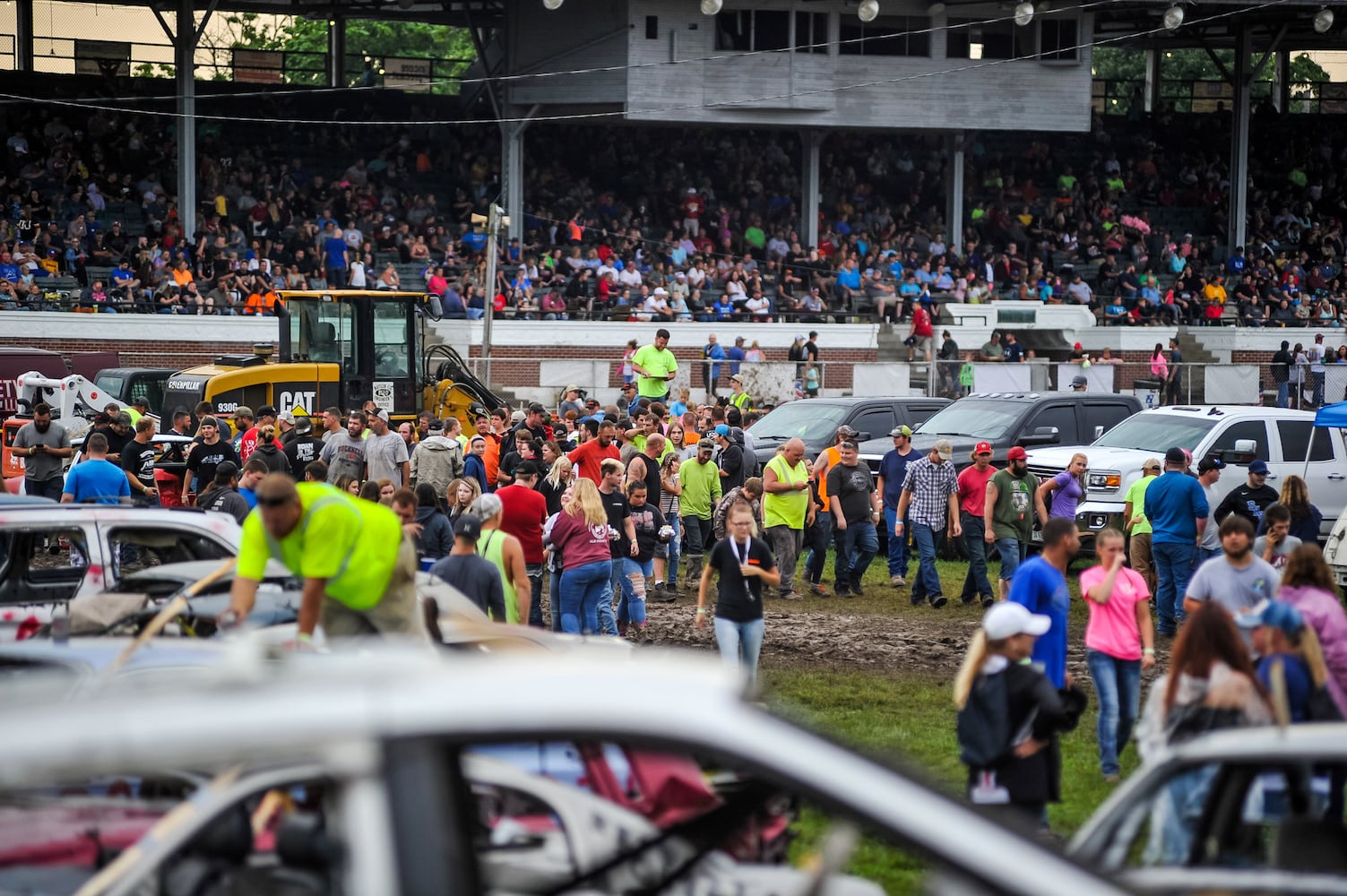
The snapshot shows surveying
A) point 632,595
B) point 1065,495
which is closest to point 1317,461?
point 1065,495

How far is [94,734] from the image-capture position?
2623 millimetres

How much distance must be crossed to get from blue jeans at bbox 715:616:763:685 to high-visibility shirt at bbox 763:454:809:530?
5389 millimetres

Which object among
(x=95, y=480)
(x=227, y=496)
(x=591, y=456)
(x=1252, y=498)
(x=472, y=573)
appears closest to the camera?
(x=472, y=573)

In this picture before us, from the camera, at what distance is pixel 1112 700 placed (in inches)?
359

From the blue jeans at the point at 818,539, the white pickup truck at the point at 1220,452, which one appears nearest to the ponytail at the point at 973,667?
the blue jeans at the point at 818,539

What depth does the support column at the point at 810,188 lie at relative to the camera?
39469 mm

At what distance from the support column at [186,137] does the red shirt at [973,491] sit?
2144 cm

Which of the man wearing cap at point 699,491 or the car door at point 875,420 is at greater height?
the car door at point 875,420

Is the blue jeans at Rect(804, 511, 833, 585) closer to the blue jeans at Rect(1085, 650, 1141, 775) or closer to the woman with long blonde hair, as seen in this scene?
the woman with long blonde hair

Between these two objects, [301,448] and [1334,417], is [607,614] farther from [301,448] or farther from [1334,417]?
[1334,417]

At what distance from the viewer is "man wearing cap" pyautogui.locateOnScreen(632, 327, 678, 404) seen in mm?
23672

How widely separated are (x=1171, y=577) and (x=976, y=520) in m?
2.23

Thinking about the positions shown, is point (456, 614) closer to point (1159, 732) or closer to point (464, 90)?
point (1159, 732)

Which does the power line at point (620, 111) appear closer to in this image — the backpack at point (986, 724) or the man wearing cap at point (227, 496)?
the man wearing cap at point (227, 496)
